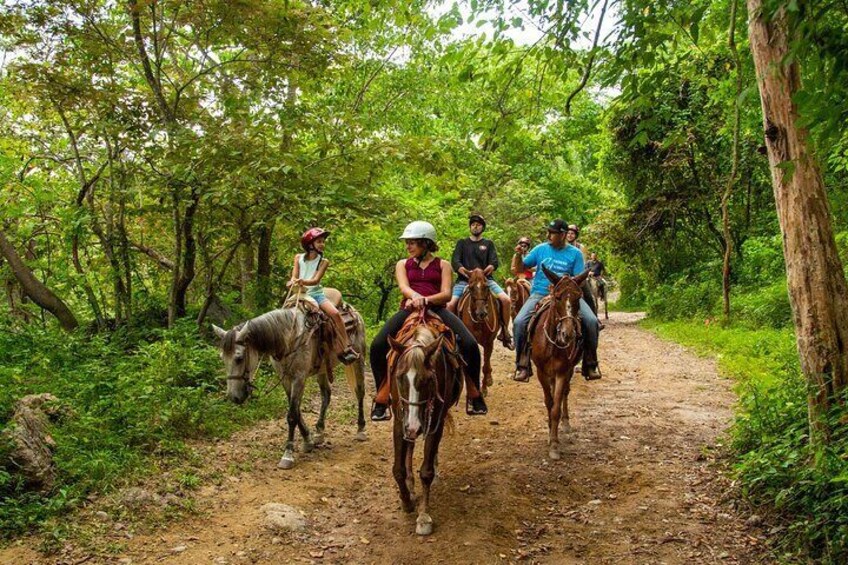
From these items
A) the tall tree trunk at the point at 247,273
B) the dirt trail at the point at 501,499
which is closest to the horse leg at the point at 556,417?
the dirt trail at the point at 501,499

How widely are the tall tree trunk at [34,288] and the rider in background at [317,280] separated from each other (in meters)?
5.42

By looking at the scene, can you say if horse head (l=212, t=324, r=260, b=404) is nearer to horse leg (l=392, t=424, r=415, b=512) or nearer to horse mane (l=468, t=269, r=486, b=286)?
horse leg (l=392, t=424, r=415, b=512)

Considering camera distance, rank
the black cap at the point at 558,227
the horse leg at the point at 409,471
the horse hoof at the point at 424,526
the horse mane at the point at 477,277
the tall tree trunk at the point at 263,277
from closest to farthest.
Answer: the horse hoof at the point at 424,526 → the horse leg at the point at 409,471 → the black cap at the point at 558,227 → the horse mane at the point at 477,277 → the tall tree trunk at the point at 263,277

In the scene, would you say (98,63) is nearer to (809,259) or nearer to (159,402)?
(159,402)

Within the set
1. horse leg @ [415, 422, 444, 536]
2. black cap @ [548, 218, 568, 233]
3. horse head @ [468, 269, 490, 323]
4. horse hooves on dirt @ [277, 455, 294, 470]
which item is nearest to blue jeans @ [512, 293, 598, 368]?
black cap @ [548, 218, 568, 233]

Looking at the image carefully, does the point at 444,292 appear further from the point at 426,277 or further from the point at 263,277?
the point at 263,277

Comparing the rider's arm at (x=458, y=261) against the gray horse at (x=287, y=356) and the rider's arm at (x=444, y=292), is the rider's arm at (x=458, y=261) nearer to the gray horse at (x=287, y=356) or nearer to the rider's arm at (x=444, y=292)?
the gray horse at (x=287, y=356)

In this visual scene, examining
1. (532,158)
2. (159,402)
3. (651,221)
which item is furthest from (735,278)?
(159,402)

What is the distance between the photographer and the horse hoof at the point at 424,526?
17.9 ft

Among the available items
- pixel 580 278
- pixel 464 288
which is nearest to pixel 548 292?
pixel 580 278

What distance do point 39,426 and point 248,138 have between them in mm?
5357

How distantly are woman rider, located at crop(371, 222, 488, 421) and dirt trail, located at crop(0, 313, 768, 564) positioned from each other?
3.43 feet

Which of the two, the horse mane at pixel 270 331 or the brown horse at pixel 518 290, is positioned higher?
the brown horse at pixel 518 290

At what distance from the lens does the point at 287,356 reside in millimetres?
7832
